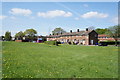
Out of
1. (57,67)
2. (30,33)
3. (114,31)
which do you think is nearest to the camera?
(57,67)

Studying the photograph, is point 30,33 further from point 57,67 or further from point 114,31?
point 57,67

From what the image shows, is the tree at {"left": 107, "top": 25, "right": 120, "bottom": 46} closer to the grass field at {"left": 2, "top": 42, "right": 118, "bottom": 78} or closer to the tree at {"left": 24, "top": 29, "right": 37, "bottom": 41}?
the grass field at {"left": 2, "top": 42, "right": 118, "bottom": 78}

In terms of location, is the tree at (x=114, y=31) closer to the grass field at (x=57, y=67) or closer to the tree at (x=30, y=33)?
the grass field at (x=57, y=67)

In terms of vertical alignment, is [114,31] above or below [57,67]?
above

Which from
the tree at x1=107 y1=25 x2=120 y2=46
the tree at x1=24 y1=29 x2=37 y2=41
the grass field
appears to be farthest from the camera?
the tree at x1=24 y1=29 x2=37 y2=41

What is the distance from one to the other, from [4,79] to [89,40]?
4754 cm

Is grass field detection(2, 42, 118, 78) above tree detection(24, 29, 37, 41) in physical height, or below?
below

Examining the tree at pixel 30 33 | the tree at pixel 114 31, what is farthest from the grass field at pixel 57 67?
the tree at pixel 30 33

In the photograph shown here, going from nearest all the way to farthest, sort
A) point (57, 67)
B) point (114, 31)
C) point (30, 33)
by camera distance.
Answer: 1. point (57, 67)
2. point (114, 31)
3. point (30, 33)

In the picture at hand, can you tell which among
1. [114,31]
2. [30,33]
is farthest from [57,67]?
[30,33]

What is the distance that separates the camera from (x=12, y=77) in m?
5.19

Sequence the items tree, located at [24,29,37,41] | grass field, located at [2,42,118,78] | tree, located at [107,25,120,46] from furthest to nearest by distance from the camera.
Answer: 1. tree, located at [24,29,37,41]
2. tree, located at [107,25,120,46]
3. grass field, located at [2,42,118,78]

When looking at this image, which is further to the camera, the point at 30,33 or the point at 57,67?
the point at 30,33

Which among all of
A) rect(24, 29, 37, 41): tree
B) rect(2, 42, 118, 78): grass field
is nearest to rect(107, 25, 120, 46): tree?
rect(2, 42, 118, 78): grass field
